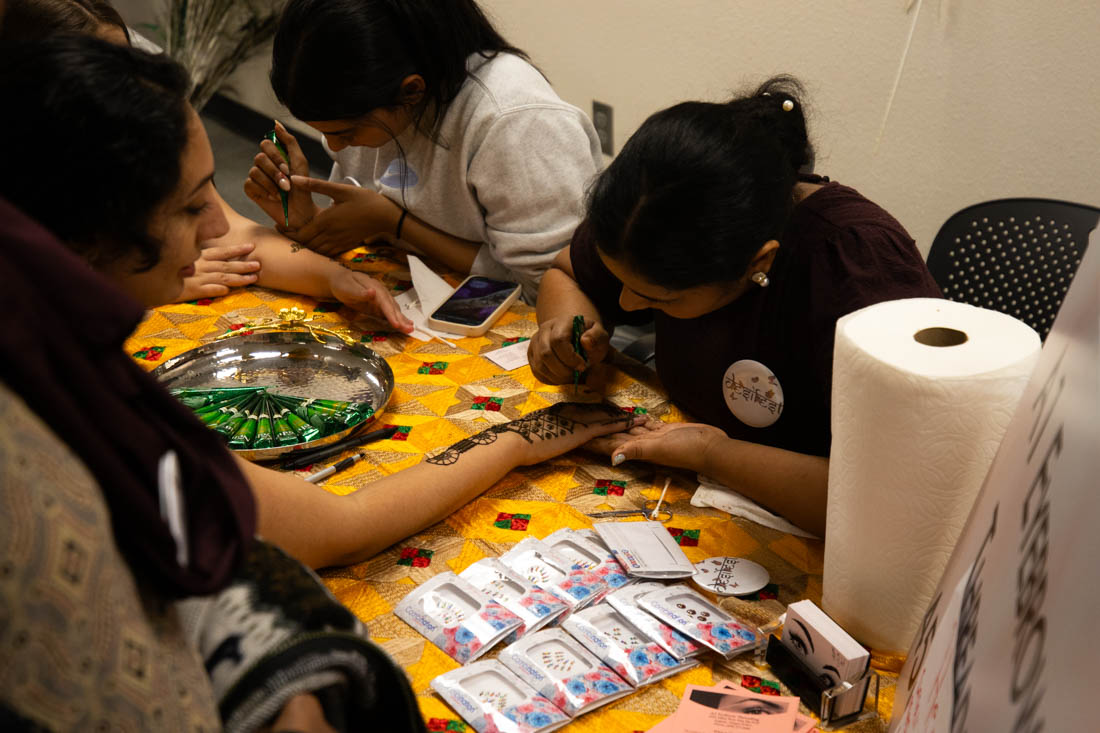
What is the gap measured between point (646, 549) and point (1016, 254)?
1.06 meters

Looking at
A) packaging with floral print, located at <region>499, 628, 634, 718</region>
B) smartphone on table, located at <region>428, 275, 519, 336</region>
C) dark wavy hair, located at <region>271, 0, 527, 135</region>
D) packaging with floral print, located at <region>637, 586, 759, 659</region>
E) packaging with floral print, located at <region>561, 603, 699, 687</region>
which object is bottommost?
packaging with floral print, located at <region>499, 628, 634, 718</region>

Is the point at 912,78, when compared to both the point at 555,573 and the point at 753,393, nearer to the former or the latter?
the point at 753,393

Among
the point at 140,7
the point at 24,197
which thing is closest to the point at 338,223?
the point at 24,197

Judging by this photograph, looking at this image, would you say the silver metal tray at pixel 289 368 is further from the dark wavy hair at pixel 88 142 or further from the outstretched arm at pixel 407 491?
the dark wavy hair at pixel 88 142

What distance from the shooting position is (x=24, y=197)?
2.39 feet

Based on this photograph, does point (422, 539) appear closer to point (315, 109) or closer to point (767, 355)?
point (767, 355)

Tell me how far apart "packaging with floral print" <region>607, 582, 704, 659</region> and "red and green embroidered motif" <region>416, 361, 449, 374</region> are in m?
0.67

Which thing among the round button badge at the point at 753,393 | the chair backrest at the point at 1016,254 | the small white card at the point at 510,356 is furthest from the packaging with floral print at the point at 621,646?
the chair backrest at the point at 1016,254

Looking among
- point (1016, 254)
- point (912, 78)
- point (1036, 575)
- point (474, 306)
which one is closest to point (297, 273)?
point (474, 306)

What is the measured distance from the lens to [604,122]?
3525 millimetres

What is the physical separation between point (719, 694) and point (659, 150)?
0.73 metres

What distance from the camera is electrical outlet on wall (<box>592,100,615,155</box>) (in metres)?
3.50

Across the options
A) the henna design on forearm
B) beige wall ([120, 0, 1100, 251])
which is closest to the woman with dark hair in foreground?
the henna design on forearm

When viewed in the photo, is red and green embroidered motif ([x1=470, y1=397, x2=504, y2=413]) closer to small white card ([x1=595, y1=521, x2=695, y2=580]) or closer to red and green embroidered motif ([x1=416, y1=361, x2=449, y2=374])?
red and green embroidered motif ([x1=416, y1=361, x2=449, y2=374])
